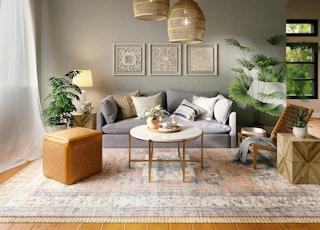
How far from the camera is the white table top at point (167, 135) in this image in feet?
9.12

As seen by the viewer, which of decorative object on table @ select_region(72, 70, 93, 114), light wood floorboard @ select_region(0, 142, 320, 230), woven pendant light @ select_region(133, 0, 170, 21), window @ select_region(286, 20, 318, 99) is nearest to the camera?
light wood floorboard @ select_region(0, 142, 320, 230)

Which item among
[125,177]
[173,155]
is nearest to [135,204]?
[125,177]

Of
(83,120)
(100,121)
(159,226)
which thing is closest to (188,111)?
(100,121)

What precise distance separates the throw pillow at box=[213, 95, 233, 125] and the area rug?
0.99 meters

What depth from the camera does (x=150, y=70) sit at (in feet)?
16.6

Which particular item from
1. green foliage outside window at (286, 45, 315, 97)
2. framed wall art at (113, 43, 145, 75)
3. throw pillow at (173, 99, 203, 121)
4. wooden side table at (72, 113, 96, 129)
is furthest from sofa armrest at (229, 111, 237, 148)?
green foliage outside window at (286, 45, 315, 97)

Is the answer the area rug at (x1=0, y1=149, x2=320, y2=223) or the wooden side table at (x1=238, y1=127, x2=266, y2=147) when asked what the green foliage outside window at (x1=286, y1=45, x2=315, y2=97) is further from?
the area rug at (x1=0, y1=149, x2=320, y2=223)

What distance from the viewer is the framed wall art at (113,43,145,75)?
5027 millimetres

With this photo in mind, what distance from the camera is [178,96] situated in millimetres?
4746

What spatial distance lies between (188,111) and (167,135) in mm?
1442

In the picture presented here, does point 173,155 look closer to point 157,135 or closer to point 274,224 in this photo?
point 157,135

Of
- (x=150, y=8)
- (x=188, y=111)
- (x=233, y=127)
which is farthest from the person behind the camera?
(x=188, y=111)

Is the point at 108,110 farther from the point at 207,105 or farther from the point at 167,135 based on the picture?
the point at 207,105

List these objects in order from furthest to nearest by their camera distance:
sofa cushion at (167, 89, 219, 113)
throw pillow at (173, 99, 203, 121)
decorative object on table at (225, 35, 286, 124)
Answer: sofa cushion at (167, 89, 219, 113) < decorative object on table at (225, 35, 286, 124) < throw pillow at (173, 99, 203, 121)
